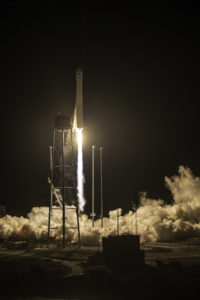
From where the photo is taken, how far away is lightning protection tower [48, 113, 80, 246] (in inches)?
1901

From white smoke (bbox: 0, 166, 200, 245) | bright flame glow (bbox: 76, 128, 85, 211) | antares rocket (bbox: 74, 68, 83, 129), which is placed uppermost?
antares rocket (bbox: 74, 68, 83, 129)

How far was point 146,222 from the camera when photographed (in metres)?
59.0

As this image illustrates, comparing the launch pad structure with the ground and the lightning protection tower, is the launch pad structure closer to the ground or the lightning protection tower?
the lightning protection tower

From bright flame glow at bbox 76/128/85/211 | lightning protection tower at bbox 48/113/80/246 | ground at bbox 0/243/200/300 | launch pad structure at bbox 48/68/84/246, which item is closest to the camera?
ground at bbox 0/243/200/300

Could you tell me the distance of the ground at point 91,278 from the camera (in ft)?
85.3

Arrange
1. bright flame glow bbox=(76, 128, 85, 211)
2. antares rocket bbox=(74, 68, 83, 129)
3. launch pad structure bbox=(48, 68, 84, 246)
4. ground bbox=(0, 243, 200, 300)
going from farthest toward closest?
1. bright flame glow bbox=(76, 128, 85, 211)
2. antares rocket bbox=(74, 68, 83, 129)
3. launch pad structure bbox=(48, 68, 84, 246)
4. ground bbox=(0, 243, 200, 300)

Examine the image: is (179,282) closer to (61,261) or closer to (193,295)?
(193,295)

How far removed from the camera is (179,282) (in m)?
28.0

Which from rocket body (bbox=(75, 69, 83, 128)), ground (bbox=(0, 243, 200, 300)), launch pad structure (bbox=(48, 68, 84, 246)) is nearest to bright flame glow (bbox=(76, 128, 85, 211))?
launch pad structure (bbox=(48, 68, 84, 246))

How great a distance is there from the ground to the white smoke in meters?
13.5

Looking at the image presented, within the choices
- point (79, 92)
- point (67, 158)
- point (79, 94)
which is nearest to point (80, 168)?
point (67, 158)

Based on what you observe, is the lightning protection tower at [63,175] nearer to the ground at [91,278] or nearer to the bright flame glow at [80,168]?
the bright flame glow at [80,168]

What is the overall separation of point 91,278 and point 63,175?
1915 cm

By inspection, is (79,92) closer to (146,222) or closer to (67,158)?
(67,158)
